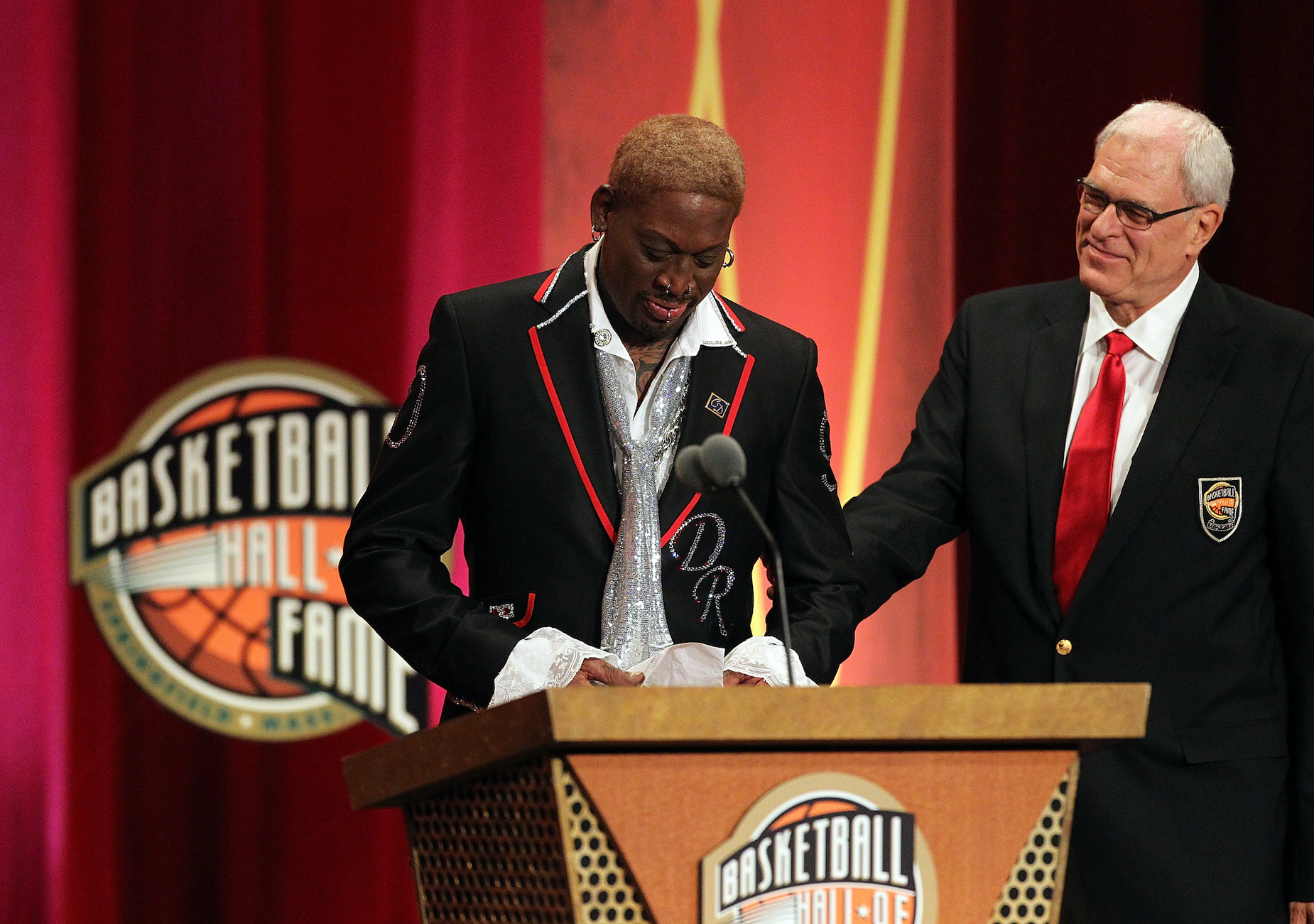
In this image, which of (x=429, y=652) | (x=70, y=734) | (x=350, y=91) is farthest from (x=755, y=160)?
(x=429, y=652)

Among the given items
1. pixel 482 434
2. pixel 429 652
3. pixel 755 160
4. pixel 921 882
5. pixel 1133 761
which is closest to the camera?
pixel 921 882

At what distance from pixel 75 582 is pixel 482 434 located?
1644 mm

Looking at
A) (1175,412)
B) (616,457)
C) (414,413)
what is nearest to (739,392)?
(616,457)

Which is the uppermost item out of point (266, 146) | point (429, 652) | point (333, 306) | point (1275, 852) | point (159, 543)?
point (266, 146)

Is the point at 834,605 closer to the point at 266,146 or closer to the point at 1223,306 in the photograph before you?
the point at 1223,306

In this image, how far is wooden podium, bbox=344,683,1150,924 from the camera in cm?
118

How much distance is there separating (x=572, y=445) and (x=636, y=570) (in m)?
0.16

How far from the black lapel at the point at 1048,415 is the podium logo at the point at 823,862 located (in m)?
0.88

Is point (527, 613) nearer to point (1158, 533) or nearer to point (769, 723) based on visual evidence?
point (769, 723)

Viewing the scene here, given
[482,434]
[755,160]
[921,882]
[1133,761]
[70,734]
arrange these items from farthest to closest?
1. [755,160]
2. [70,734]
3. [1133,761]
4. [482,434]
5. [921,882]

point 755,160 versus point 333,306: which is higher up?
point 755,160

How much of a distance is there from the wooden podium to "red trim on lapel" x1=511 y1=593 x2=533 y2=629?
47 cm

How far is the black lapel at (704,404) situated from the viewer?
1.80 m

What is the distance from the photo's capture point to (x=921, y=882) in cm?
125
